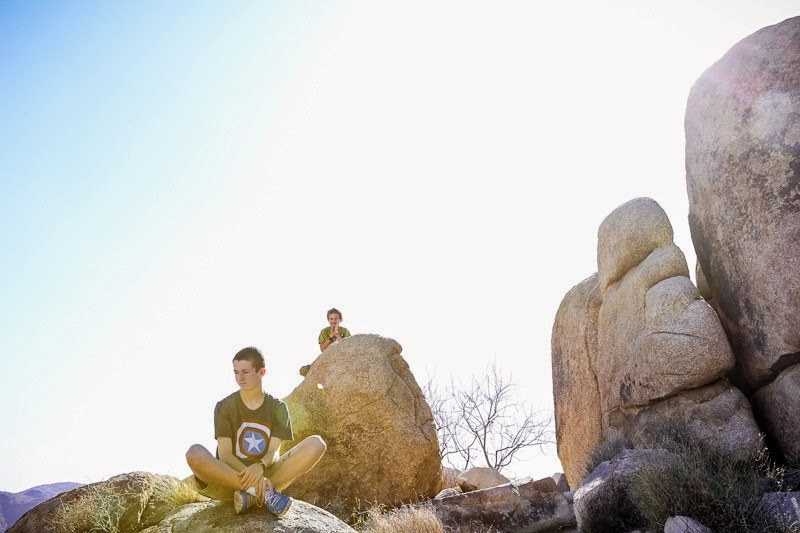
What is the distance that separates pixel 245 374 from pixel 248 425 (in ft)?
1.77

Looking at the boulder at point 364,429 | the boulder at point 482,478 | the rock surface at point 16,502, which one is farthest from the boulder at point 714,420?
the rock surface at point 16,502

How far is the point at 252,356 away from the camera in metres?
5.54

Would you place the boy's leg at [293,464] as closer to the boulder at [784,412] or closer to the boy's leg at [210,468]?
the boy's leg at [210,468]

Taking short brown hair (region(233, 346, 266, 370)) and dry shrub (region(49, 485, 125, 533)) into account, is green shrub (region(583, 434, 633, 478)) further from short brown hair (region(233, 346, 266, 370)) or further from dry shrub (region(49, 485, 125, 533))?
dry shrub (region(49, 485, 125, 533))

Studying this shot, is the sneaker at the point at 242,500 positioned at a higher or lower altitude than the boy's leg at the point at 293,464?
lower

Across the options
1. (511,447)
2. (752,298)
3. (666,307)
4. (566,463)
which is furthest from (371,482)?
(511,447)

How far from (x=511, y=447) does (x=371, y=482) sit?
55.4 feet

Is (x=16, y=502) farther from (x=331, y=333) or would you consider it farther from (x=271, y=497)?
(x=271, y=497)

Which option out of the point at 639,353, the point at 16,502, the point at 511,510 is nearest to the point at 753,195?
the point at 639,353

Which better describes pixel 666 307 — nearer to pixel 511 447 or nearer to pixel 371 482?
pixel 371 482

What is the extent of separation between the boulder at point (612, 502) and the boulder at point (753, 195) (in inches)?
114

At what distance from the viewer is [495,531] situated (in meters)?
8.32

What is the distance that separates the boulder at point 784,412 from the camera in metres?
7.18

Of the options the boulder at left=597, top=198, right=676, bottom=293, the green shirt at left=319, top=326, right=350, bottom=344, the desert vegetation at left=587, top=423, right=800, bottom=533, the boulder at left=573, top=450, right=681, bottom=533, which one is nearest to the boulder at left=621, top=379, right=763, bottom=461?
the desert vegetation at left=587, top=423, right=800, bottom=533
